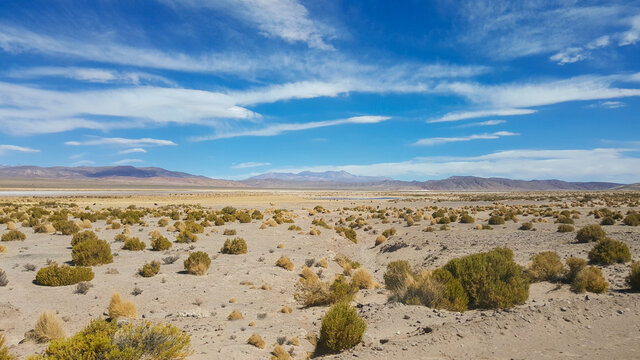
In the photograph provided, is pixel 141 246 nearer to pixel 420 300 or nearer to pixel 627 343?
pixel 420 300

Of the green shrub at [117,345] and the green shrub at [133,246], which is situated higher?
the green shrub at [117,345]

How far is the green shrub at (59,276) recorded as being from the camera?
40.7 ft

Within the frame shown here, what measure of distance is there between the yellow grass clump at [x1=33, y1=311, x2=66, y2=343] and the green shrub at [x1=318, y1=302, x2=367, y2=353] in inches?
231

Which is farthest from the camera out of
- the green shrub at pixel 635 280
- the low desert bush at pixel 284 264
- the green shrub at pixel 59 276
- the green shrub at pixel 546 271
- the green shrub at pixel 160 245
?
the green shrub at pixel 160 245

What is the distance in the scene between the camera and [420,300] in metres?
10.2

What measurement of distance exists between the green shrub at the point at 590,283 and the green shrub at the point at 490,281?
1.93 metres

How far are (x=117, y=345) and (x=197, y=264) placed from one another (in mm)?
9301

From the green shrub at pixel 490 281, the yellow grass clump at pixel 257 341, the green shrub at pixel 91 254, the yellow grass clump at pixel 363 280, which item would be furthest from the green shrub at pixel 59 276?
the green shrub at pixel 490 281

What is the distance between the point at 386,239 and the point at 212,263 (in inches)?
545

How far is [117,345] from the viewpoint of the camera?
6207 mm

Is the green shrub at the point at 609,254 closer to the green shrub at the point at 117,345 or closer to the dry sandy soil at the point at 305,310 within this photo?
the dry sandy soil at the point at 305,310

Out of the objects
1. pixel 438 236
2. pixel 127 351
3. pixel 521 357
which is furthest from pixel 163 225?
pixel 521 357

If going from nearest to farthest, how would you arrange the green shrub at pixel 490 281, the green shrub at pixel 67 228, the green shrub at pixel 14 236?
1. the green shrub at pixel 490 281
2. the green shrub at pixel 14 236
3. the green shrub at pixel 67 228

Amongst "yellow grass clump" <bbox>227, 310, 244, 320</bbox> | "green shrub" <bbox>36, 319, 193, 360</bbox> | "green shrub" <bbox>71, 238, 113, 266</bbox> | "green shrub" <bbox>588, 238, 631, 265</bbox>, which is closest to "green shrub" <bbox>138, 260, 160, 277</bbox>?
"green shrub" <bbox>71, 238, 113, 266</bbox>
